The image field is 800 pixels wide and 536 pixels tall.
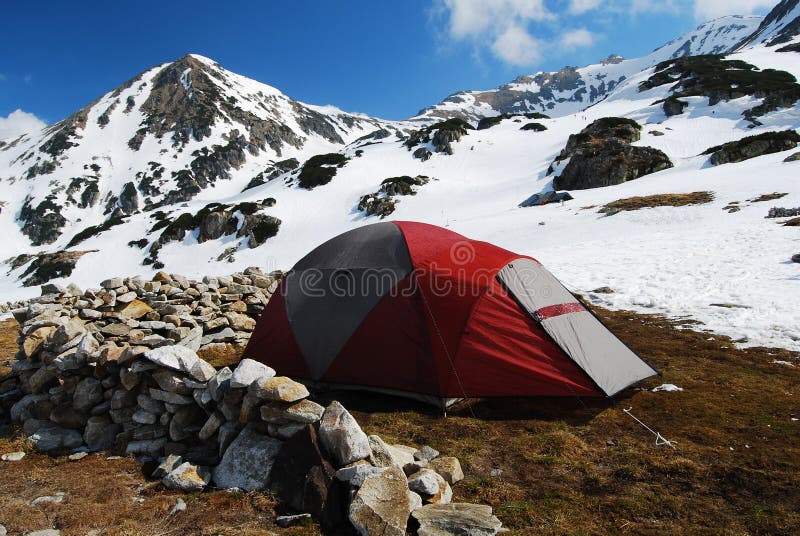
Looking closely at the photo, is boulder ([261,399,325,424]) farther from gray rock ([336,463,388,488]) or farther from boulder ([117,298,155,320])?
boulder ([117,298,155,320])

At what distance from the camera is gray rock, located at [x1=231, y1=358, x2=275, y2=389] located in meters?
5.23

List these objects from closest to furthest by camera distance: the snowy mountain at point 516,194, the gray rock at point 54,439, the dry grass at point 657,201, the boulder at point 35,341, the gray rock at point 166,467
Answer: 1. the gray rock at point 166,467
2. the gray rock at point 54,439
3. the boulder at point 35,341
4. the snowy mountain at point 516,194
5. the dry grass at point 657,201

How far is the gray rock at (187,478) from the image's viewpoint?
15.8 ft

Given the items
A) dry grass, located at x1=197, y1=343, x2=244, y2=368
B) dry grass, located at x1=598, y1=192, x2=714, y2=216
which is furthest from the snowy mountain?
dry grass, located at x1=197, y1=343, x2=244, y2=368

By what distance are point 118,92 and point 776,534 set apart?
20994 cm

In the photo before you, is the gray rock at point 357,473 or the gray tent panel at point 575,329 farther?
the gray tent panel at point 575,329

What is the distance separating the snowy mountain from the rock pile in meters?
9.15

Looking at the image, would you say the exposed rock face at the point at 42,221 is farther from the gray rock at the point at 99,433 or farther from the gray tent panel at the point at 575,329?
the gray tent panel at the point at 575,329

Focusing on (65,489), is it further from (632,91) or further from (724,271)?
(632,91)

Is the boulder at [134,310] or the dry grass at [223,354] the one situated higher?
the boulder at [134,310]

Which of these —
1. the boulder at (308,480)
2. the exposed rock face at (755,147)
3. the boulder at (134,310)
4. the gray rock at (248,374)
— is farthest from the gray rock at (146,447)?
the exposed rock face at (755,147)

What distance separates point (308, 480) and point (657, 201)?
1293 inches

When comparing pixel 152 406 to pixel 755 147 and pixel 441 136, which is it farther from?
pixel 441 136

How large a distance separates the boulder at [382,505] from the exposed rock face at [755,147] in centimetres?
5066
